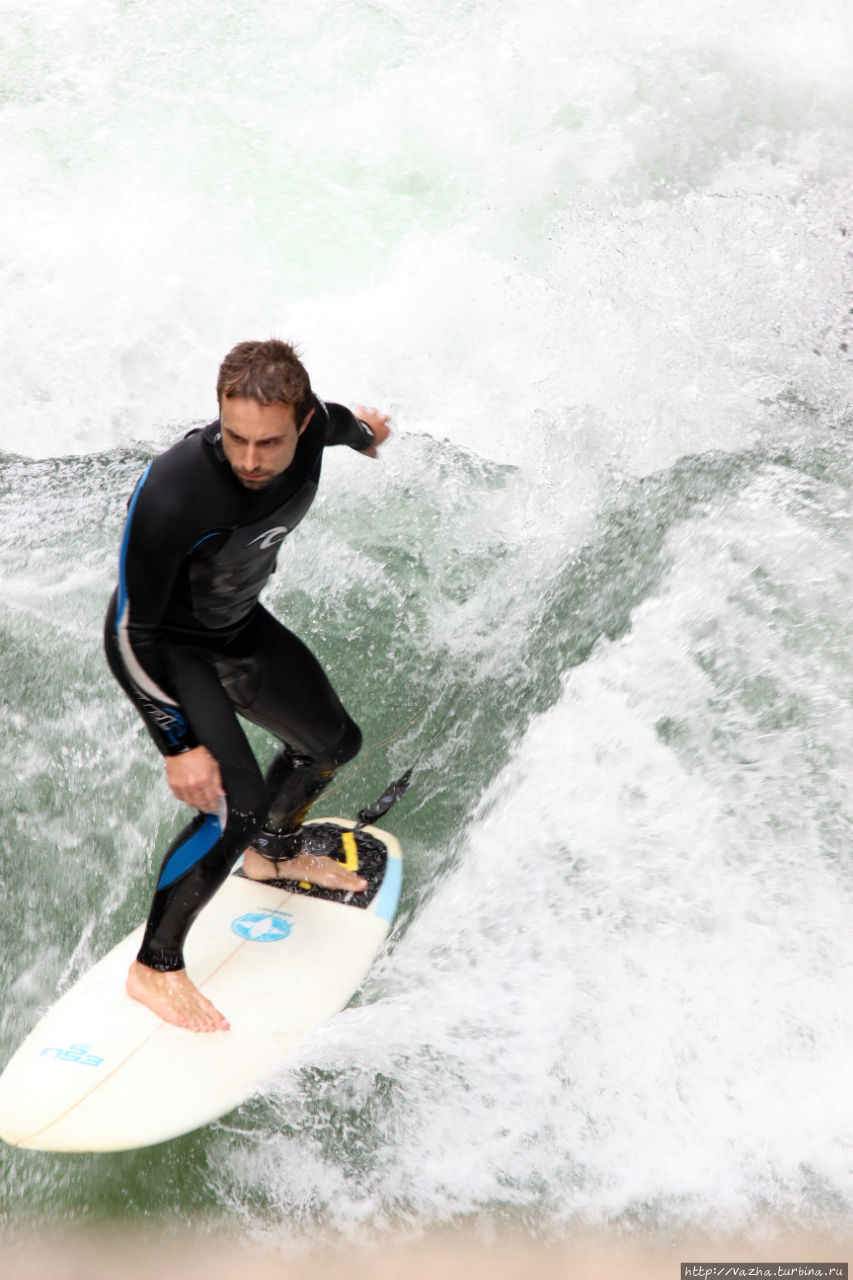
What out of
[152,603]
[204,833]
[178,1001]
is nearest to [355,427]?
[152,603]

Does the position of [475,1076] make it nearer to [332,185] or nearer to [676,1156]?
[676,1156]

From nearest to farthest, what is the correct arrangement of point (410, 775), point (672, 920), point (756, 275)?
point (672, 920) → point (410, 775) → point (756, 275)

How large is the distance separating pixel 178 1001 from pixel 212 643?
930 mm

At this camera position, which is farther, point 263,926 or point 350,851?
point 350,851

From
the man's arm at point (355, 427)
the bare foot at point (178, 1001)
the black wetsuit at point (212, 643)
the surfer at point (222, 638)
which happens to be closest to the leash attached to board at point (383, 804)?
the surfer at point (222, 638)

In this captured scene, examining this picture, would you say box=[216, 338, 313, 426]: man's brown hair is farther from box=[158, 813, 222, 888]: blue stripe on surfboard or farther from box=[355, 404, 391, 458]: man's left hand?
box=[158, 813, 222, 888]: blue stripe on surfboard

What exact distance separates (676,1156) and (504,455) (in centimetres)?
269

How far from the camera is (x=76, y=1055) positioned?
2.52 m

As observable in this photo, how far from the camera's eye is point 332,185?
229 inches

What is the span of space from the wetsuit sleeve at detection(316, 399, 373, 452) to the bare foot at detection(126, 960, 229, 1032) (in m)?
1.40

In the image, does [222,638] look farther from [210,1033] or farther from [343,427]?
[210,1033]

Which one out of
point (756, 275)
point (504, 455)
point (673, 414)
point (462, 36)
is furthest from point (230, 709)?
point (462, 36)

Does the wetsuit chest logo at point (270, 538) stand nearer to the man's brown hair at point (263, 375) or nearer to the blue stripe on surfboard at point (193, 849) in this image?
the man's brown hair at point (263, 375)

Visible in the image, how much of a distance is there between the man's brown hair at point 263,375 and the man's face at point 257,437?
0.01m
